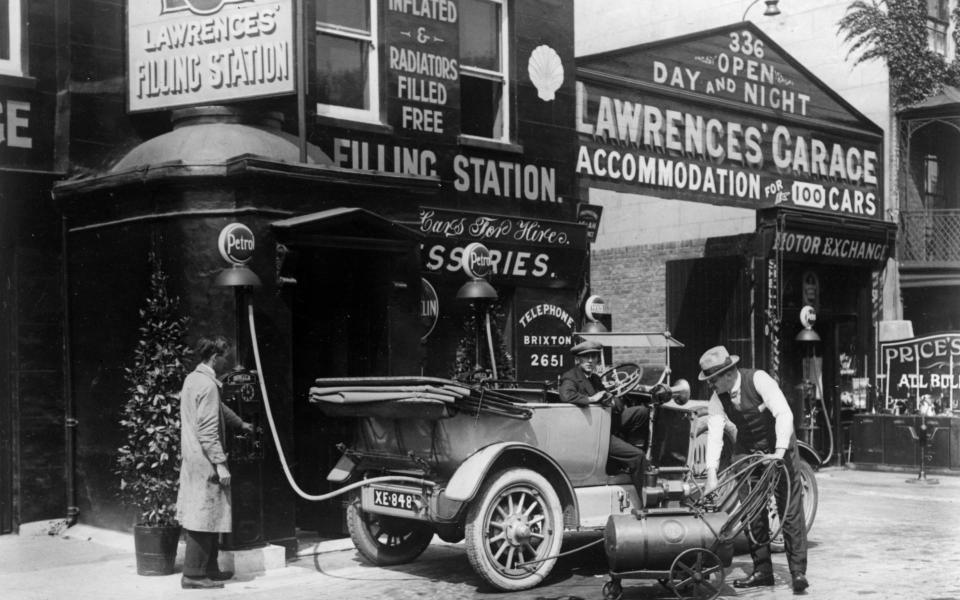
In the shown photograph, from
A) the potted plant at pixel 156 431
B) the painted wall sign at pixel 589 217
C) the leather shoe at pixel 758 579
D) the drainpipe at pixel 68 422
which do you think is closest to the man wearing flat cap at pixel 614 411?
the leather shoe at pixel 758 579

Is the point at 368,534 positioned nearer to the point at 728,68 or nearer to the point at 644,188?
the point at 644,188

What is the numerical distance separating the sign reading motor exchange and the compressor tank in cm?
505

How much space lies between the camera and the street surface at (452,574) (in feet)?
27.7

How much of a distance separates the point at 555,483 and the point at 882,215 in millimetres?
13485

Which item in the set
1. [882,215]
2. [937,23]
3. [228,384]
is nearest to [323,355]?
[228,384]

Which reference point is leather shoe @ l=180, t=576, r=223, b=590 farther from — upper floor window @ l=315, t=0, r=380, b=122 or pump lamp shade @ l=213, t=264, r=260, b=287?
upper floor window @ l=315, t=0, r=380, b=122

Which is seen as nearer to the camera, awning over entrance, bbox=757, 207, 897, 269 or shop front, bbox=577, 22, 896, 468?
shop front, bbox=577, 22, 896, 468

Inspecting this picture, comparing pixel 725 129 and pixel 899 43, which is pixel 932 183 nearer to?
pixel 899 43

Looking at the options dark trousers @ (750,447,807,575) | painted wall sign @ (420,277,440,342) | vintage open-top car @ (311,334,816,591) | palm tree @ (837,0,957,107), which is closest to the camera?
dark trousers @ (750,447,807,575)

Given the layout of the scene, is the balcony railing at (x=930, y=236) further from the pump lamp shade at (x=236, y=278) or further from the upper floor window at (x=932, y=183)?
the pump lamp shade at (x=236, y=278)

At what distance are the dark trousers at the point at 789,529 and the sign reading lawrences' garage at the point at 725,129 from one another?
7.23m

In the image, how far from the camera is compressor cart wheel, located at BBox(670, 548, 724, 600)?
7891mm

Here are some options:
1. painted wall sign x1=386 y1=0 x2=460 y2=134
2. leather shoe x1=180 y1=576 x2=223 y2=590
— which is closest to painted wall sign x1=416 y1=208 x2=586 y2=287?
painted wall sign x1=386 y1=0 x2=460 y2=134

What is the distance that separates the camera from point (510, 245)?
14023 millimetres
